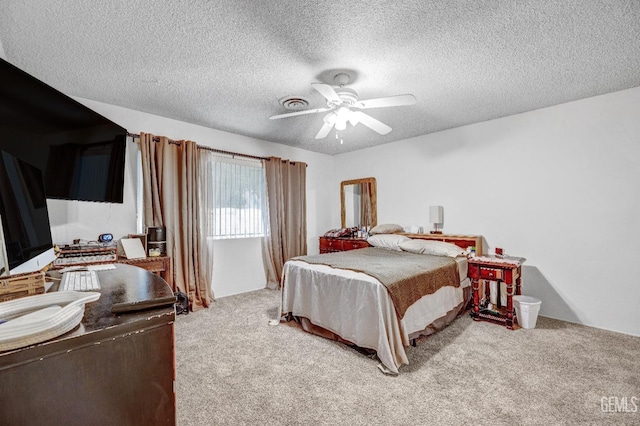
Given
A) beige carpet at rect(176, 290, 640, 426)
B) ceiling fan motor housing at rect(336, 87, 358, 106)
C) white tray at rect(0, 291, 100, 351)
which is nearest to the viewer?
white tray at rect(0, 291, 100, 351)

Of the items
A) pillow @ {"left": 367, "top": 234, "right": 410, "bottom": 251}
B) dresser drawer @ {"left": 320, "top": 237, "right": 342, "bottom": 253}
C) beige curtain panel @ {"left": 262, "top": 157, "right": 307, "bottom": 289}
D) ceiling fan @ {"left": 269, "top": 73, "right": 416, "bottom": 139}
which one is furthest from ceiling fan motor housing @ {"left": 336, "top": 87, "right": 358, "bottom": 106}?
dresser drawer @ {"left": 320, "top": 237, "right": 342, "bottom": 253}

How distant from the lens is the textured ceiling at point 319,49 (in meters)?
1.76

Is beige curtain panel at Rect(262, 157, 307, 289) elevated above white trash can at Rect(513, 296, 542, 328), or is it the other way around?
beige curtain panel at Rect(262, 157, 307, 289)

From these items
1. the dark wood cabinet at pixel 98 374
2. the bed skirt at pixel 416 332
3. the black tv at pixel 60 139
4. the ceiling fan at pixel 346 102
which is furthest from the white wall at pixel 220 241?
the dark wood cabinet at pixel 98 374

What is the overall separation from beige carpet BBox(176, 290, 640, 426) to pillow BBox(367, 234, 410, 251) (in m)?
1.26

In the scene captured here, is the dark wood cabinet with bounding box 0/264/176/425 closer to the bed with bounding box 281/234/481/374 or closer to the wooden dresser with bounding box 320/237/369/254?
the bed with bounding box 281/234/481/374

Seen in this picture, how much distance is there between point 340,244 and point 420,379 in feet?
10.1

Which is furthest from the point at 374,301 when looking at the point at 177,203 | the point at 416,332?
the point at 177,203

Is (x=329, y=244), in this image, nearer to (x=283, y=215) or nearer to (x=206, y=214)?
(x=283, y=215)

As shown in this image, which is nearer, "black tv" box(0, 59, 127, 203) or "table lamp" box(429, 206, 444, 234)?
"black tv" box(0, 59, 127, 203)

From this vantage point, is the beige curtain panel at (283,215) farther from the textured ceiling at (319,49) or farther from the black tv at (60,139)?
the black tv at (60,139)

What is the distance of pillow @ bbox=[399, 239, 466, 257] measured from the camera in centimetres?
340

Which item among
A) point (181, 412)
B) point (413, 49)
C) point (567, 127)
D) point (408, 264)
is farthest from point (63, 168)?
point (567, 127)

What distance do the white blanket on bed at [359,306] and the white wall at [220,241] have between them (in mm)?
1506
